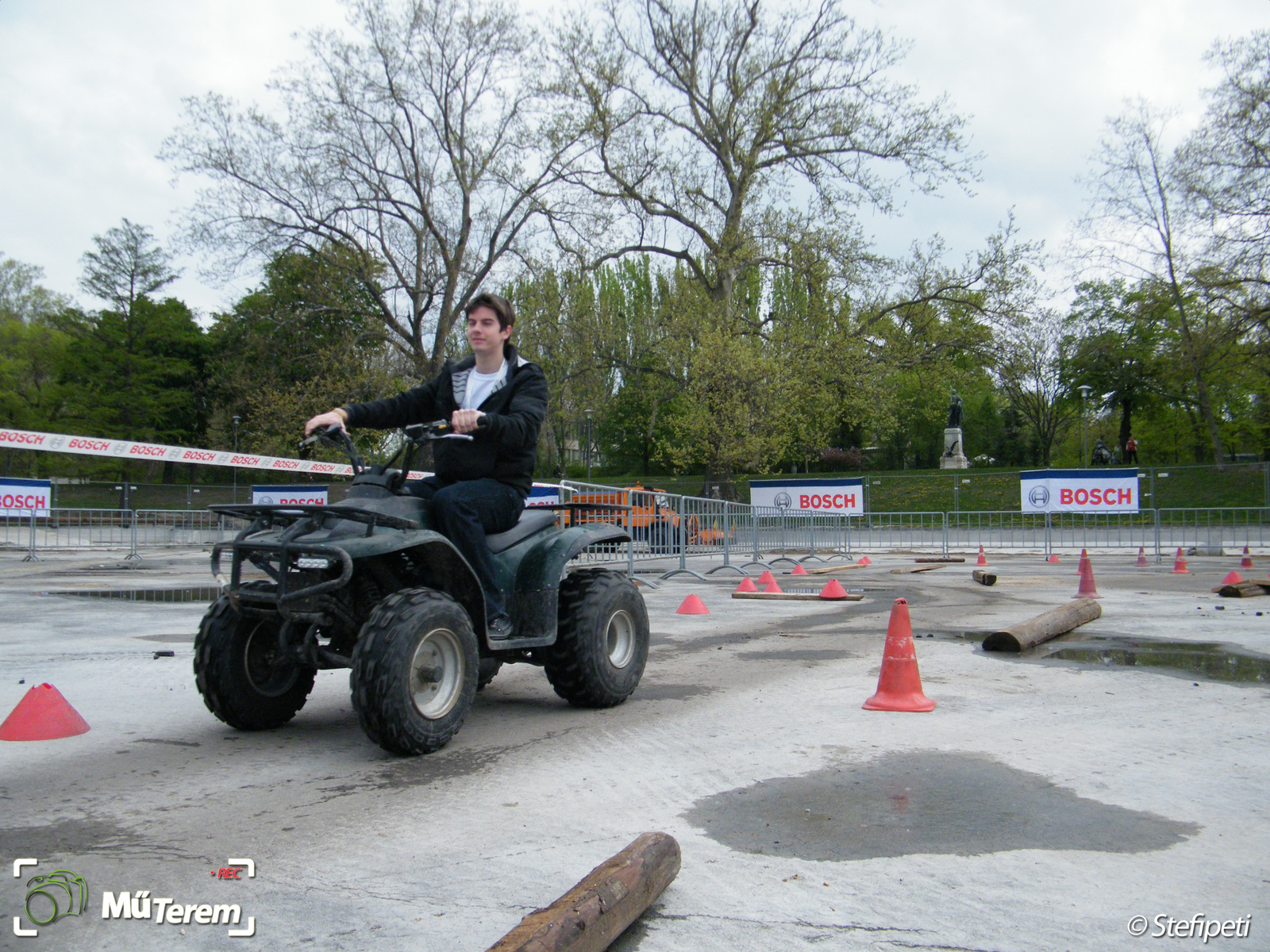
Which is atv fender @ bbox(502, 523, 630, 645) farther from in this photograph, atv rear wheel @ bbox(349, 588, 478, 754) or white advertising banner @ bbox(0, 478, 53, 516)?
white advertising banner @ bbox(0, 478, 53, 516)

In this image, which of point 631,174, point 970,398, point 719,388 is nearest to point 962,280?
point 719,388

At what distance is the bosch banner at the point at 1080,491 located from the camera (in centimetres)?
2045

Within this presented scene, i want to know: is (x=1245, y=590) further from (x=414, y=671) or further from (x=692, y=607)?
(x=414, y=671)

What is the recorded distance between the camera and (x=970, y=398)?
65.6 meters

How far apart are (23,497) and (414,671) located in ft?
74.3

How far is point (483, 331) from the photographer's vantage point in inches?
195

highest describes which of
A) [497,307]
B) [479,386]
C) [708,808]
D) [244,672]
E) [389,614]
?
[497,307]

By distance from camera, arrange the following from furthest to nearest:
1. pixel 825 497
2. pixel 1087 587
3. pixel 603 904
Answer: pixel 825 497, pixel 1087 587, pixel 603 904

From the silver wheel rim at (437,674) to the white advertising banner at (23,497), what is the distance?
2189 centimetres

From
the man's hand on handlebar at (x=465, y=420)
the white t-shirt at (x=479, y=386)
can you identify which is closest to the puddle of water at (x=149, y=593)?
the white t-shirt at (x=479, y=386)

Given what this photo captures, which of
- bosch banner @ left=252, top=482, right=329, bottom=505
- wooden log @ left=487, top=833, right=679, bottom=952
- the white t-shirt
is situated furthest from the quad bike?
bosch banner @ left=252, top=482, right=329, bottom=505

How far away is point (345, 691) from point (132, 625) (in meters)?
4.31

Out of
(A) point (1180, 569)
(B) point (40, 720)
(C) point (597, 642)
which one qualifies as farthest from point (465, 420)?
(A) point (1180, 569)

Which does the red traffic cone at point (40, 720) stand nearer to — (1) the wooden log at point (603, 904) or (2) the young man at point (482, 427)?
(2) the young man at point (482, 427)
